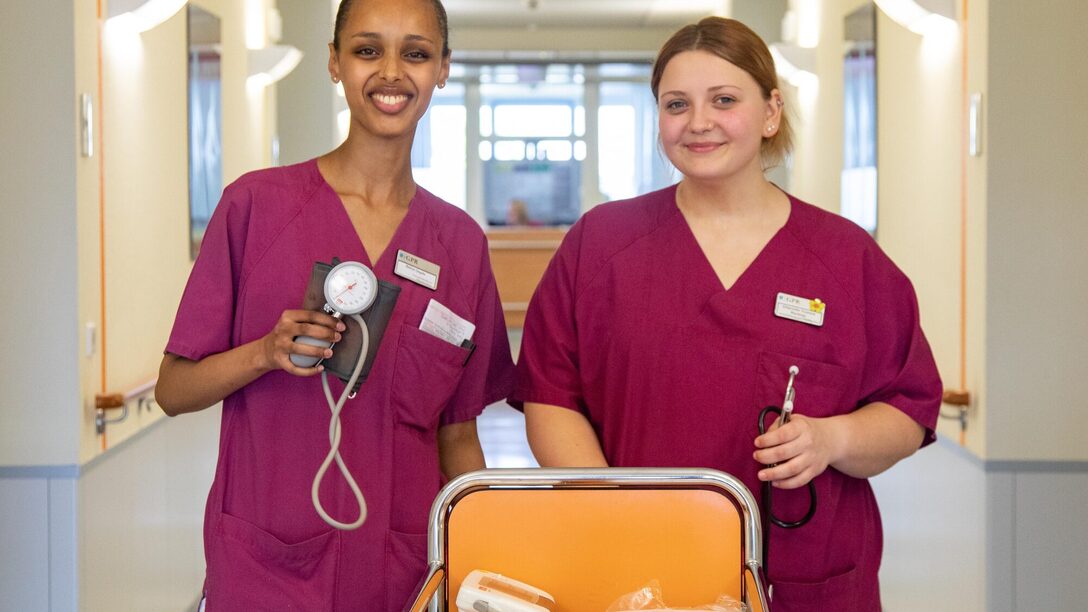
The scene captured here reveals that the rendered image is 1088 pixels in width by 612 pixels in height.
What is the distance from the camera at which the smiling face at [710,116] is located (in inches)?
65.3

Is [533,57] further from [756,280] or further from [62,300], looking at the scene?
[756,280]

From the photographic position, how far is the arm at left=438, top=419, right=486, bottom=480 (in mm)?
1845

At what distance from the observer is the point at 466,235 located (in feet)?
5.95

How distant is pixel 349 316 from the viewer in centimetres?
143

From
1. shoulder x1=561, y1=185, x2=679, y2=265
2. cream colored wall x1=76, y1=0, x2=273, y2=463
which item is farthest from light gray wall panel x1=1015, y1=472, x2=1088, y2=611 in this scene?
cream colored wall x1=76, y1=0, x2=273, y2=463

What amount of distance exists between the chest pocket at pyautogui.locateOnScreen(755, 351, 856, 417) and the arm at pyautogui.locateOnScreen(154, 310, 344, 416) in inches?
24.3

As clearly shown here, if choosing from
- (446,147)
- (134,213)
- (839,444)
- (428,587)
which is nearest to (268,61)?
(134,213)

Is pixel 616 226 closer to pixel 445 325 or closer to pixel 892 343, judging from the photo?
pixel 445 325

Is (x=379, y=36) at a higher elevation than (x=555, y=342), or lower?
higher

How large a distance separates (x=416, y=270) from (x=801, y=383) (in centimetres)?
58

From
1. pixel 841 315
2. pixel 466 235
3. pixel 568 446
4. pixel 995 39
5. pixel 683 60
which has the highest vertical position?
pixel 995 39

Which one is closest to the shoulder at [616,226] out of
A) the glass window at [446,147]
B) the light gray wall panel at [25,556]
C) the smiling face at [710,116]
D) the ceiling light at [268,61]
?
the smiling face at [710,116]

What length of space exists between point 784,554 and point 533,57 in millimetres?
11925

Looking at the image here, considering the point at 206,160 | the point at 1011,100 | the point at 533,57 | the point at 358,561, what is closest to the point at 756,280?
the point at 358,561
